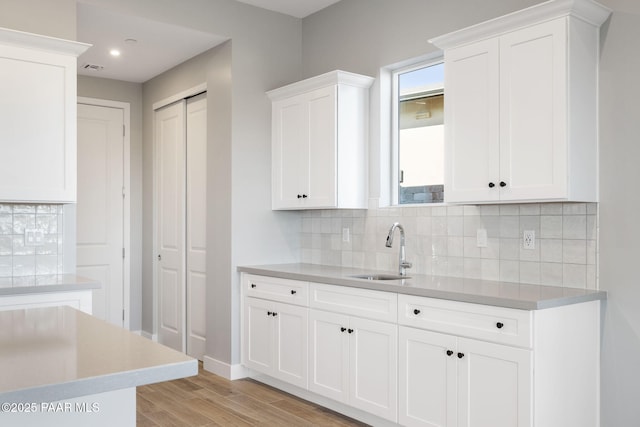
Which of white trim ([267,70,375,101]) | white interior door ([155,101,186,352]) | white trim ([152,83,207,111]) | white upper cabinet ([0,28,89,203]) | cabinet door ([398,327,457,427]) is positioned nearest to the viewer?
cabinet door ([398,327,457,427])

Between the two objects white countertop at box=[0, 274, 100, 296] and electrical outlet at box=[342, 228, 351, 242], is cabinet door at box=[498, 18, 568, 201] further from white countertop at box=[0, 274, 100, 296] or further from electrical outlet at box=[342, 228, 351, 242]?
white countertop at box=[0, 274, 100, 296]

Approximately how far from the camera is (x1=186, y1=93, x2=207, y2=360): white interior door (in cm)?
490

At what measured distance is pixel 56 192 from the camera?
3.34m

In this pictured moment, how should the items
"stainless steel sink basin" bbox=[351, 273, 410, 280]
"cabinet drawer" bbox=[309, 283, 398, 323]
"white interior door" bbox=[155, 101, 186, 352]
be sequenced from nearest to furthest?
"cabinet drawer" bbox=[309, 283, 398, 323], "stainless steel sink basin" bbox=[351, 273, 410, 280], "white interior door" bbox=[155, 101, 186, 352]

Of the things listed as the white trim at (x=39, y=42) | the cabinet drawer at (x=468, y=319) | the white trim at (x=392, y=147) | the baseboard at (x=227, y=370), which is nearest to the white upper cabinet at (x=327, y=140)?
the white trim at (x=392, y=147)

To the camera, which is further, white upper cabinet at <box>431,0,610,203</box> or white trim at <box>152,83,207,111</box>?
white trim at <box>152,83,207,111</box>

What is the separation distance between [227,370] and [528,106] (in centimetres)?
291

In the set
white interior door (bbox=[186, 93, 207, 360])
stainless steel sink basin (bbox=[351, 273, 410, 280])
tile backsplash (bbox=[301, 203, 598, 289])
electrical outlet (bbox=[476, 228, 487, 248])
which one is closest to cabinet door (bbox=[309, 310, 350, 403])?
stainless steel sink basin (bbox=[351, 273, 410, 280])

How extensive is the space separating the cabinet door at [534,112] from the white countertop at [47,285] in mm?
2325

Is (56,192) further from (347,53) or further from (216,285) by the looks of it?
(347,53)

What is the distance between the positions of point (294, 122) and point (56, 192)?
173cm

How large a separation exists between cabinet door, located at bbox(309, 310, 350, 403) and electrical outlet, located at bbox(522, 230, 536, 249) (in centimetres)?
109

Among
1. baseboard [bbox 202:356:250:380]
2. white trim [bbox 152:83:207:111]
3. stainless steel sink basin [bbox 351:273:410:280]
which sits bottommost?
baseboard [bbox 202:356:250:380]

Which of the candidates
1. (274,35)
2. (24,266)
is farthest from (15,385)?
(274,35)
